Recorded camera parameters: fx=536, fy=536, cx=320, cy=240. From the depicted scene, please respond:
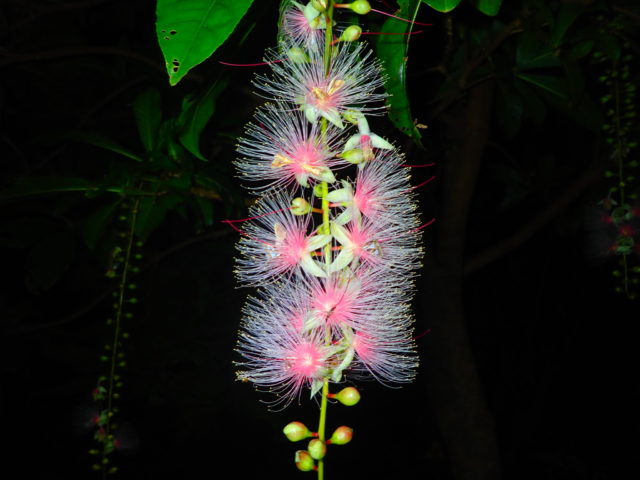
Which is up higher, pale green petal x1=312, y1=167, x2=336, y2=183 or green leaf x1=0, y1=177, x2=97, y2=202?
green leaf x1=0, y1=177, x2=97, y2=202

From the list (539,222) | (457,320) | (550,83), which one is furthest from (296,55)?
(539,222)

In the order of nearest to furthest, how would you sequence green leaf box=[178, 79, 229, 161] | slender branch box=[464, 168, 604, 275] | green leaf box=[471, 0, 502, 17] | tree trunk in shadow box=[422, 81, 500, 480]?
1. green leaf box=[471, 0, 502, 17]
2. green leaf box=[178, 79, 229, 161]
3. tree trunk in shadow box=[422, 81, 500, 480]
4. slender branch box=[464, 168, 604, 275]

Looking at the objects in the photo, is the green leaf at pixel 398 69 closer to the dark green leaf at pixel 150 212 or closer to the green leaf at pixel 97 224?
the dark green leaf at pixel 150 212

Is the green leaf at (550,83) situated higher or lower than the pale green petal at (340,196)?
higher

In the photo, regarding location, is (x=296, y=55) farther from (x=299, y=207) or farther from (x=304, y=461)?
(x=304, y=461)

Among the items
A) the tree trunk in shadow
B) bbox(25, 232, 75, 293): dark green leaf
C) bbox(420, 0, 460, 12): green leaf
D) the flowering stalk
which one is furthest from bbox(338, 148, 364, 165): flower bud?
the tree trunk in shadow

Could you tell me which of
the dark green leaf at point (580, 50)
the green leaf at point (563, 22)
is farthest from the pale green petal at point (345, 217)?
the dark green leaf at point (580, 50)

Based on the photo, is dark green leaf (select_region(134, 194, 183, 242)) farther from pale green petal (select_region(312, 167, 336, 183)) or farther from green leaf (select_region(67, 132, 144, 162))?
pale green petal (select_region(312, 167, 336, 183))
